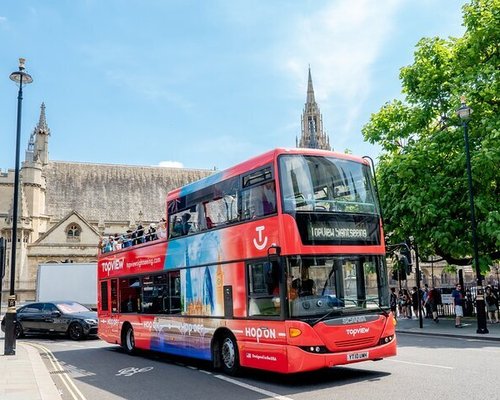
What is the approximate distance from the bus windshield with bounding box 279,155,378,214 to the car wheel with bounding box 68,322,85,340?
49.8 feet

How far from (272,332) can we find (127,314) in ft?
25.7

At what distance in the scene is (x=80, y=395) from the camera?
9.23 meters

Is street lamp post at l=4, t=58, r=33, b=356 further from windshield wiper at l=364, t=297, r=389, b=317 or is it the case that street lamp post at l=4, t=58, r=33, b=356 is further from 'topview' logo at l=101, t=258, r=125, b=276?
windshield wiper at l=364, t=297, r=389, b=317

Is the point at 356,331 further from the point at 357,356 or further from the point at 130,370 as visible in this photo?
the point at 130,370

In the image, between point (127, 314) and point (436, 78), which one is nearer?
point (127, 314)

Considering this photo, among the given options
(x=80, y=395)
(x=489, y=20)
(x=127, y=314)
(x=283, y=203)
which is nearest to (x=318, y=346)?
(x=283, y=203)

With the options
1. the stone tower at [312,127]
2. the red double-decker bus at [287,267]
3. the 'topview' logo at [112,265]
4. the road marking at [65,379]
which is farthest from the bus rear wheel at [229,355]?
the stone tower at [312,127]

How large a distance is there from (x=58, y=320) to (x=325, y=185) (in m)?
16.3

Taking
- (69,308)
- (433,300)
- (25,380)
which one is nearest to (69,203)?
(69,308)

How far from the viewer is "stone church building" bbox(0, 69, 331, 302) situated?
51413mm

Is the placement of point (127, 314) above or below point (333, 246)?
below

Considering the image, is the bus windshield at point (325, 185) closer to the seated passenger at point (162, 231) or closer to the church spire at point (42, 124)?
the seated passenger at point (162, 231)

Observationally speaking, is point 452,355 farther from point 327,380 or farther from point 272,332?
point 272,332

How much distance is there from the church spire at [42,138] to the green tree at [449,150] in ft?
164
